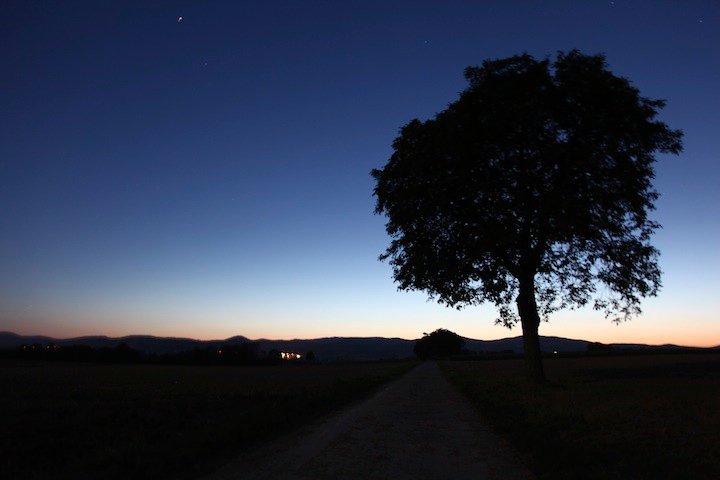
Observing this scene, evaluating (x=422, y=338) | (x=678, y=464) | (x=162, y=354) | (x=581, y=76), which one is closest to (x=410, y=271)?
(x=581, y=76)

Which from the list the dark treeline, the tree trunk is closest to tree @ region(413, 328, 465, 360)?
the dark treeline

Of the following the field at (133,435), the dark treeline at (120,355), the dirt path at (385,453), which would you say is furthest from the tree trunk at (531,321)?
the dark treeline at (120,355)

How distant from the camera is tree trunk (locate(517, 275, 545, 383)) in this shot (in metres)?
24.5

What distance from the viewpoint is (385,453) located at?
369 inches

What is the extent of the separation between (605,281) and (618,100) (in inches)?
354

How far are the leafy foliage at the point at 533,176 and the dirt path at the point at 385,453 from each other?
35.1 ft

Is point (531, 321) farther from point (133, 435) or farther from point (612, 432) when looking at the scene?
point (133, 435)

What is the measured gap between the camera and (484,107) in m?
23.5

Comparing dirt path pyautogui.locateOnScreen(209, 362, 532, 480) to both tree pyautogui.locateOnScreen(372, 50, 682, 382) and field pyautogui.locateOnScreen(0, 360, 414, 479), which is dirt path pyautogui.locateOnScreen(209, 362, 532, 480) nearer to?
field pyautogui.locateOnScreen(0, 360, 414, 479)

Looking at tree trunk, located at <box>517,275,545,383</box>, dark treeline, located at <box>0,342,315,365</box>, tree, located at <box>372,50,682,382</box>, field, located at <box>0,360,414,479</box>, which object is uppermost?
tree, located at <box>372,50,682,382</box>

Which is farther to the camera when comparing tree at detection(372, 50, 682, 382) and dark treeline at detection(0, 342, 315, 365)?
dark treeline at detection(0, 342, 315, 365)

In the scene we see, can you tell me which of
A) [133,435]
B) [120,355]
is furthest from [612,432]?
[120,355]

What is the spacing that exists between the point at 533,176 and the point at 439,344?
16015cm

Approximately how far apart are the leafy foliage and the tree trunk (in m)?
0.75
